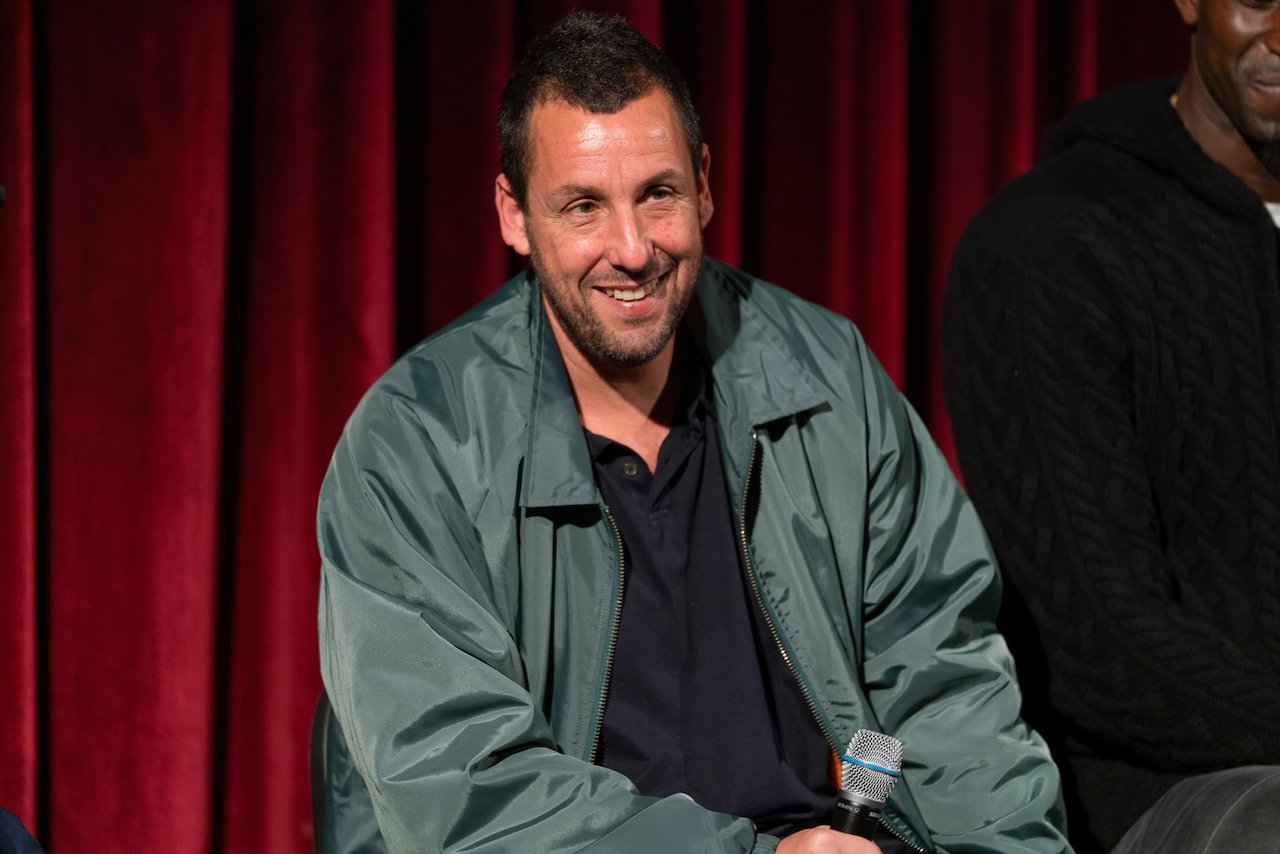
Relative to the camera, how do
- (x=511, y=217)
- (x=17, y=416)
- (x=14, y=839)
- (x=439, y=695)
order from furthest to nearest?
(x=17, y=416), (x=511, y=217), (x=439, y=695), (x=14, y=839)

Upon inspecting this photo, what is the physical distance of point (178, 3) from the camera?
2072 millimetres

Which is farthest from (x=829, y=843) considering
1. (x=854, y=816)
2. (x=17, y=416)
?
(x=17, y=416)

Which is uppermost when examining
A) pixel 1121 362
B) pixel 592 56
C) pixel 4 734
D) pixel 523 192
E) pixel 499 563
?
pixel 592 56

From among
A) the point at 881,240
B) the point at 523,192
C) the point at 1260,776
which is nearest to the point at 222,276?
the point at 523,192

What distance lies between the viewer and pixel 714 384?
1701 millimetres

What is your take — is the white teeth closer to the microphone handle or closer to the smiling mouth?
the smiling mouth

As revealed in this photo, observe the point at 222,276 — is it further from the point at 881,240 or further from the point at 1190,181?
the point at 1190,181

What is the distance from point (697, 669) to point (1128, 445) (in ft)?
2.00

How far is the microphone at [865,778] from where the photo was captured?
1.31 meters

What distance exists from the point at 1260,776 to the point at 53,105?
5.88 ft

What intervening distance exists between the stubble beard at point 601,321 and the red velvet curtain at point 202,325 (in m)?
0.62

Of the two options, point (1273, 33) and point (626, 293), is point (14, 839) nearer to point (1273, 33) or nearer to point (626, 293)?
point (626, 293)

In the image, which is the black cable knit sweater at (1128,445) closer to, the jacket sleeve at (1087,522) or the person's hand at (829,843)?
the jacket sleeve at (1087,522)

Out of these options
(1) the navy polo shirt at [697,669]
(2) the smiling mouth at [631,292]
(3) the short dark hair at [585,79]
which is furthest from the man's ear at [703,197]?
(1) the navy polo shirt at [697,669]
